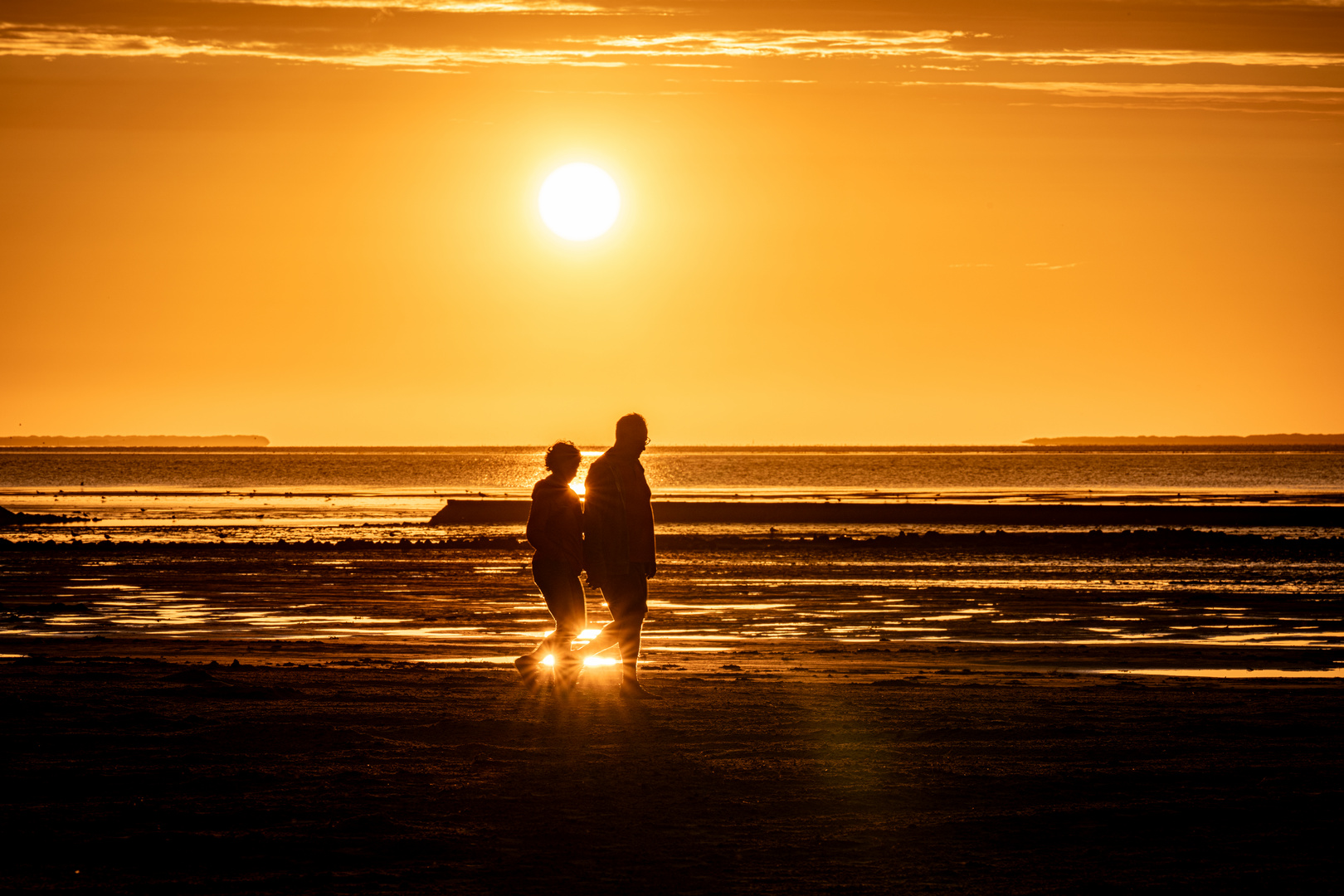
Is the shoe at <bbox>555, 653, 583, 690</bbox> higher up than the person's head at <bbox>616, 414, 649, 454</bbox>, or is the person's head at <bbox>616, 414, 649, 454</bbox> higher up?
the person's head at <bbox>616, 414, 649, 454</bbox>

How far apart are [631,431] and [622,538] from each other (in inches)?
35.8

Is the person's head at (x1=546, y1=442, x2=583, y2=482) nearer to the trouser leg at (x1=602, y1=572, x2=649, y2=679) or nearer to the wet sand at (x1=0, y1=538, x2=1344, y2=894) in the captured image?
the trouser leg at (x1=602, y1=572, x2=649, y2=679)

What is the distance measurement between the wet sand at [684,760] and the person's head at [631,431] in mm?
2080

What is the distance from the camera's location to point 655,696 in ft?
37.8

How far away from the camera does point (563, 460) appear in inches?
472

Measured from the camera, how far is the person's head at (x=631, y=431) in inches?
471

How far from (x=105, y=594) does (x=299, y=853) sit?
17760 mm

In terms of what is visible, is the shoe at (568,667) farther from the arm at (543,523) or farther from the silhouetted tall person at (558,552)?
the arm at (543,523)

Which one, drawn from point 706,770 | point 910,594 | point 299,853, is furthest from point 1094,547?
point 299,853

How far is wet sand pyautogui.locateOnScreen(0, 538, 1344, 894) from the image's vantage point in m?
6.36

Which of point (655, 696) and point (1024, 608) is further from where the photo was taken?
point (1024, 608)

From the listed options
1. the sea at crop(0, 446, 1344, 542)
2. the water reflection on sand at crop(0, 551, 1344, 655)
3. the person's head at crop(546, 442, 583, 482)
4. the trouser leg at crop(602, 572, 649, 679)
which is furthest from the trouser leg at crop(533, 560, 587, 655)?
the sea at crop(0, 446, 1344, 542)

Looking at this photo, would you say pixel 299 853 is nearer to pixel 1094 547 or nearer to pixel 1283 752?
pixel 1283 752

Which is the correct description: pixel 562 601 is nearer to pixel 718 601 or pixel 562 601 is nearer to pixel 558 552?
pixel 558 552
